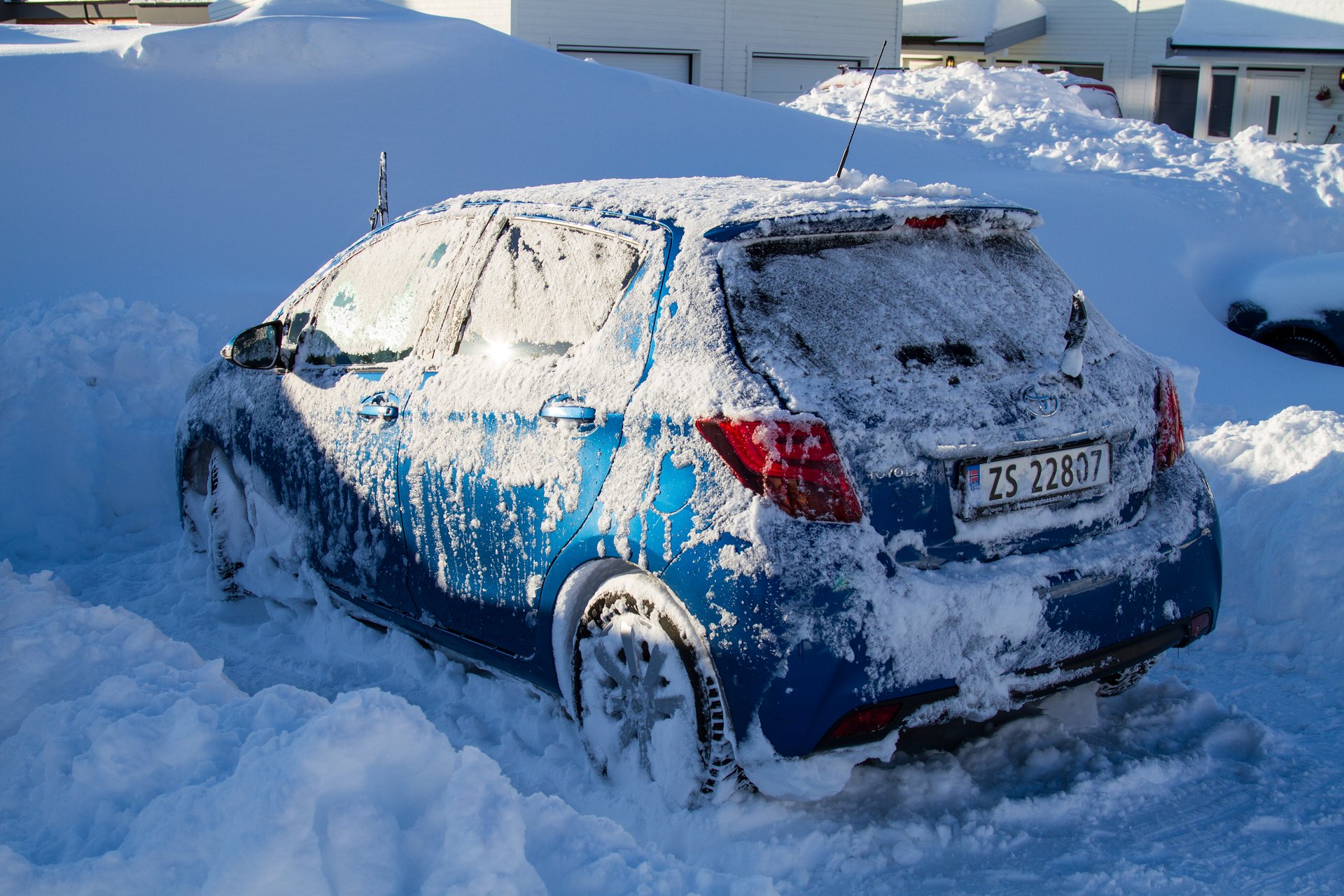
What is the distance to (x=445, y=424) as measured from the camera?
3.42 metres

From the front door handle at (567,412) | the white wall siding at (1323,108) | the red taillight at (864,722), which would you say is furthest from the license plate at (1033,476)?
the white wall siding at (1323,108)

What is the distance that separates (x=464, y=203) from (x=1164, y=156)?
9.67 m

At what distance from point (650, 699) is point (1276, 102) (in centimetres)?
2985

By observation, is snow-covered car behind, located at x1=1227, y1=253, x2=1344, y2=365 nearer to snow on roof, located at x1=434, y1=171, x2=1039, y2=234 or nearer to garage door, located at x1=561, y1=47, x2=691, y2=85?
snow on roof, located at x1=434, y1=171, x2=1039, y2=234

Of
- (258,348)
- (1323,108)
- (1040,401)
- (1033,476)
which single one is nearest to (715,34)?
(1323,108)

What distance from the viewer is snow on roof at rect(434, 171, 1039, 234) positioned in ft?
9.84

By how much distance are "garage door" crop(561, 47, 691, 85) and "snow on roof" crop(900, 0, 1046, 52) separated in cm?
1026

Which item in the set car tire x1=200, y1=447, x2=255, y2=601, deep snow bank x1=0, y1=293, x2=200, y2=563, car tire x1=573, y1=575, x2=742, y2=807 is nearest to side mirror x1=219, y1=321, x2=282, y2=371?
car tire x1=200, y1=447, x2=255, y2=601

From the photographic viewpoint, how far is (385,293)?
394cm

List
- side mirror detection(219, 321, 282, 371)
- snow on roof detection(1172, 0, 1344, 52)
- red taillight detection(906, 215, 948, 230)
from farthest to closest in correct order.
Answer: snow on roof detection(1172, 0, 1344, 52) → side mirror detection(219, 321, 282, 371) → red taillight detection(906, 215, 948, 230)

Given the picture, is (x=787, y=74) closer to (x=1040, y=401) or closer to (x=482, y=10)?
(x=482, y=10)

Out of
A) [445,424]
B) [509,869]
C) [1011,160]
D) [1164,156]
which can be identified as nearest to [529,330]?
[445,424]

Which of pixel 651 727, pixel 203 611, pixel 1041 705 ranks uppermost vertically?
pixel 651 727

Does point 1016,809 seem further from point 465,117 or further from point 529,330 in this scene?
point 465,117
